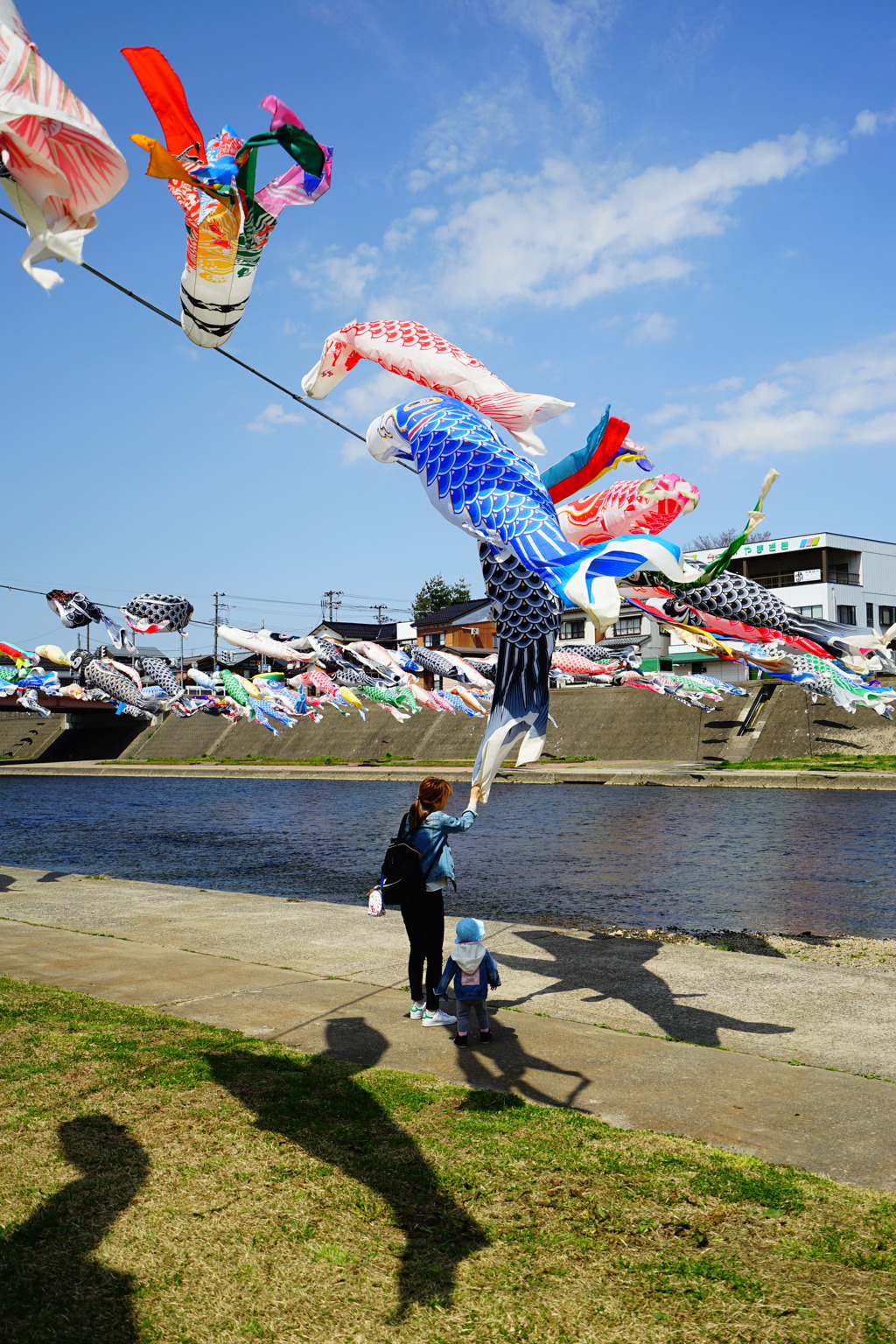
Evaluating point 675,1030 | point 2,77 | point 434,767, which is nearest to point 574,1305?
point 675,1030

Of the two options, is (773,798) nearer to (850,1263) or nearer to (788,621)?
(788,621)

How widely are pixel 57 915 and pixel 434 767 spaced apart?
3428 cm

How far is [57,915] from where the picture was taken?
12047 mm

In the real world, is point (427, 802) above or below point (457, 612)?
below

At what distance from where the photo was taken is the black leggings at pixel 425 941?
7.21m

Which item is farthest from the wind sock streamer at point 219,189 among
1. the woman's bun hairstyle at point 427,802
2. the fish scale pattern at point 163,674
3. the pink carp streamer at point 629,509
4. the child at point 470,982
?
Answer: the fish scale pattern at point 163,674

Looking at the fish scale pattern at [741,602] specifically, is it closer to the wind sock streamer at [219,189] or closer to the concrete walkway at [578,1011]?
the concrete walkway at [578,1011]

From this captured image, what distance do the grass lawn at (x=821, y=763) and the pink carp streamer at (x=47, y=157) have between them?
120ft

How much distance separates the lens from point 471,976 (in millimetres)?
6754

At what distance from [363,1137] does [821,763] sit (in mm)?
37340

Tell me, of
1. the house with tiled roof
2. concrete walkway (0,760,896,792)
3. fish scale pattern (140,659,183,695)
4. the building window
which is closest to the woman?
fish scale pattern (140,659,183,695)

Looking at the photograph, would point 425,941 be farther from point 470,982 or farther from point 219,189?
point 219,189

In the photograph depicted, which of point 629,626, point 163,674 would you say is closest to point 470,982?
point 163,674

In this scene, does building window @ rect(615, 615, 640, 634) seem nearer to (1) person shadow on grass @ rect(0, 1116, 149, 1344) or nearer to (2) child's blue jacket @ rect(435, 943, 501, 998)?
(2) child's blue jacket @ rect(435, 943, 501, 998)
